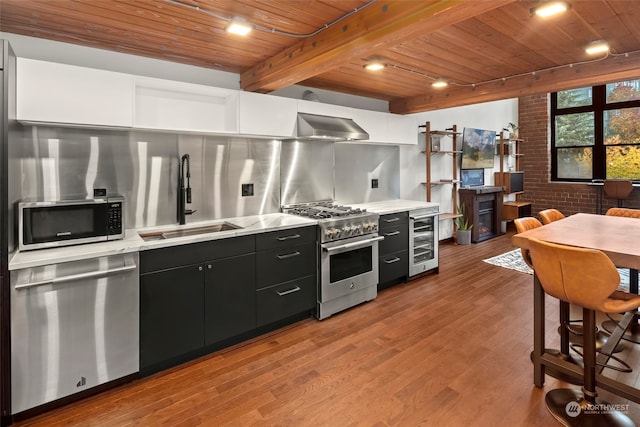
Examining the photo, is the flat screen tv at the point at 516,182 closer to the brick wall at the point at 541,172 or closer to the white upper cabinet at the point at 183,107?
the brick wall at the point at 541,172

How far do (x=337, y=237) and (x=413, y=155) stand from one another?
2920 mm

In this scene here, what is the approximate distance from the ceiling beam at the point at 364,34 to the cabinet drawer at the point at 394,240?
196cm

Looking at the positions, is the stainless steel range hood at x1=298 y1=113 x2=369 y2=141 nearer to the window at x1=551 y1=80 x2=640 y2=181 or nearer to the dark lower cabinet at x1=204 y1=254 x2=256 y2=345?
the dark lower cabinet at x1=204 y1=254 x2=256 y2=345

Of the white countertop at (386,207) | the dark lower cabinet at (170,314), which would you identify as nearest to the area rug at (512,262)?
the white countertop at (386,207)

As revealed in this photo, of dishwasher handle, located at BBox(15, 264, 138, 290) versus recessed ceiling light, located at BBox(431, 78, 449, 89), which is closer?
dishwasher handle, located at BBox(15, 264, 138, 290)

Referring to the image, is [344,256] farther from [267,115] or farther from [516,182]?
[516,182]

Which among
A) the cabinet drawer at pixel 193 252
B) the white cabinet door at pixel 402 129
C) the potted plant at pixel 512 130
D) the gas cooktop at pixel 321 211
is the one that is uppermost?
the potted plant at pixel 512 130

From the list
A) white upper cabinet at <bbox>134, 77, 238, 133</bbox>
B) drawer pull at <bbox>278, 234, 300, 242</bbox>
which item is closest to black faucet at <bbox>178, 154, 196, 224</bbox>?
white upper cabinet at <bbox>134, 77, 238, 133</bbox>

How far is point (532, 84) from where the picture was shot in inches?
151

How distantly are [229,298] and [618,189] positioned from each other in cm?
727

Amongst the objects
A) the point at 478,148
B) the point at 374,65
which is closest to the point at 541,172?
the point at 478,148

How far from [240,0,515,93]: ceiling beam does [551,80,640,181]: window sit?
23.5ft

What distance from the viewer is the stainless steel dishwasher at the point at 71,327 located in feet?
6.23

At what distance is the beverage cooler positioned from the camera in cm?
425
